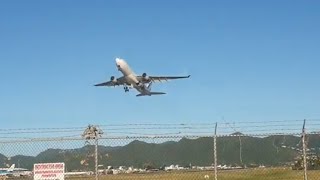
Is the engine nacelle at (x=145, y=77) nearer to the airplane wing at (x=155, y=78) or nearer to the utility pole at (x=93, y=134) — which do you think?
the airplane wing at (x=155, y=78)

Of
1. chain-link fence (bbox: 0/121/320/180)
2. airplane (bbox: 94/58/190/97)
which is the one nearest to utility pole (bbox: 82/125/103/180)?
chain-link fence (bbox: 0/121/320/180)

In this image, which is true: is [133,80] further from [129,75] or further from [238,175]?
[238,175]

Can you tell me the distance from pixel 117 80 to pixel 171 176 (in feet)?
87.1

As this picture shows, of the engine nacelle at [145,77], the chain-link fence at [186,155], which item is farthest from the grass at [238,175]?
the engine nacelle at [145,77]

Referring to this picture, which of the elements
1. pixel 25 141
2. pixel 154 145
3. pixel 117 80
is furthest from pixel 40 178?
pixel 117 80

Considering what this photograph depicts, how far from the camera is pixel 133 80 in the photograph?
134ft

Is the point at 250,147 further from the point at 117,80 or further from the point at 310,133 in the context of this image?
the point at 117,80

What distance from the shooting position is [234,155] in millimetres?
14922

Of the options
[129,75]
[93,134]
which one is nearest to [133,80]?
[129,75]

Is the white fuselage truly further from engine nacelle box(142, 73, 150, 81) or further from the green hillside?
the green hillside

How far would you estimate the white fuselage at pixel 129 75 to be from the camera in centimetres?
3916

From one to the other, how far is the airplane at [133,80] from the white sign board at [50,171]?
27613 millimetres

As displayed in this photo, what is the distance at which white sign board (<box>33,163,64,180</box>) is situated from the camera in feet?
37.8

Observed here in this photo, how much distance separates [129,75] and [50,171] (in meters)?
28.6
